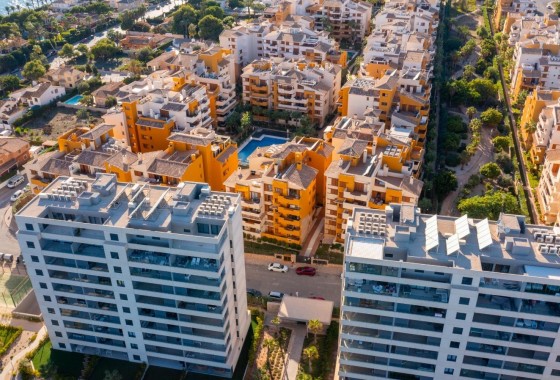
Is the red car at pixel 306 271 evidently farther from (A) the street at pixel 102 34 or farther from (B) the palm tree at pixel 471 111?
(A) the street at pixel 102 34

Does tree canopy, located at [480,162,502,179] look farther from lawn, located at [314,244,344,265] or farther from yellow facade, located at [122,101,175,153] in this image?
yellow facade, located at [122,101,175,153]

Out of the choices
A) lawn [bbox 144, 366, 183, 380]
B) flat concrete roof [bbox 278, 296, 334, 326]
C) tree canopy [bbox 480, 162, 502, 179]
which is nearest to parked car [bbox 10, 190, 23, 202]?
lawn [bbox 144, 366, 183, 380]

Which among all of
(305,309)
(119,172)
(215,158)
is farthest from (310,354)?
(119,172)

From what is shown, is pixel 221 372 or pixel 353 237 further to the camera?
pixel 221 372

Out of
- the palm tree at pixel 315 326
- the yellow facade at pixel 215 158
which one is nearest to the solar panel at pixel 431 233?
the palm tree at pixel 315 326

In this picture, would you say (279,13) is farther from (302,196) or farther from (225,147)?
(302,196)

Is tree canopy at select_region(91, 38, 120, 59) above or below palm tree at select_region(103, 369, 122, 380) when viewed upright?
above

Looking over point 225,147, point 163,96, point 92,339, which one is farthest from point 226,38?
point 92,339
